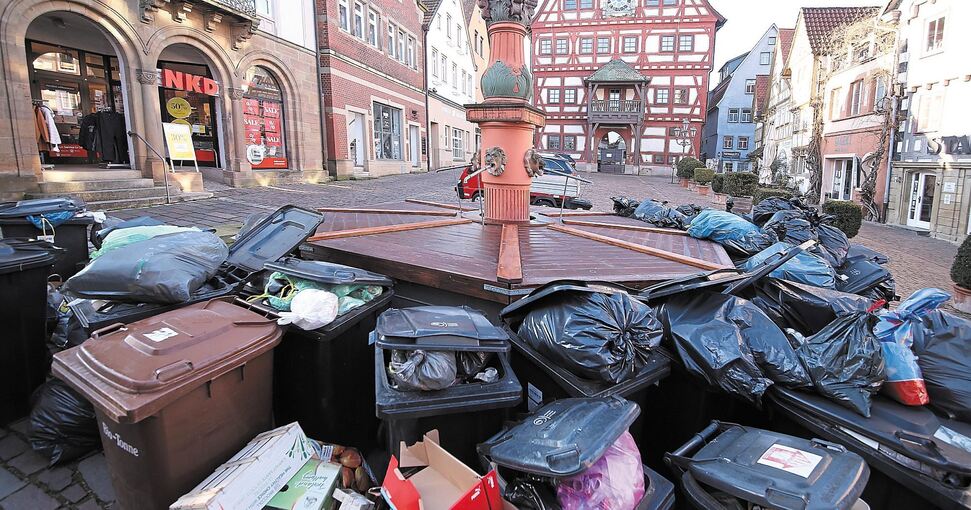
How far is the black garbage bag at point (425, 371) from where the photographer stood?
6.88 ft

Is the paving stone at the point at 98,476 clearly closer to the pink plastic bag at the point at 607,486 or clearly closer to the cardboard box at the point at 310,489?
the cardboard box at the point at 310,489

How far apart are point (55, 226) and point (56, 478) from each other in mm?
3058

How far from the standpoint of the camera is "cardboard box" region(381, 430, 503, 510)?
5.77ft

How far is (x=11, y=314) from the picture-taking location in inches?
117

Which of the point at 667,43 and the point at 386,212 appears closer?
the point at 386,212

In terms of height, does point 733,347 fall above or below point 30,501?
above

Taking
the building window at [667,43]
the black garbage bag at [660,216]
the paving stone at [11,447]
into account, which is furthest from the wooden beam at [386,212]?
the building window at [667,43]

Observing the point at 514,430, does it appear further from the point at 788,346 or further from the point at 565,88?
the point at 565,88

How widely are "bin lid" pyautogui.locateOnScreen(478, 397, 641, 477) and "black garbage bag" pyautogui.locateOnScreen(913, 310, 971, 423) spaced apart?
159 centimetres

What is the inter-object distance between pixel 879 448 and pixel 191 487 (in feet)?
9.58

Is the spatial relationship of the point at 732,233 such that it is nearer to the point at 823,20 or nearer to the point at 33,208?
the point at 33,208

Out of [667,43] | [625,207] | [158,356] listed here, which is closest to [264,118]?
[625,207]

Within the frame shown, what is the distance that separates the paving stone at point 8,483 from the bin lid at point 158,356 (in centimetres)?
103

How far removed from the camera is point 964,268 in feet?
22.3
